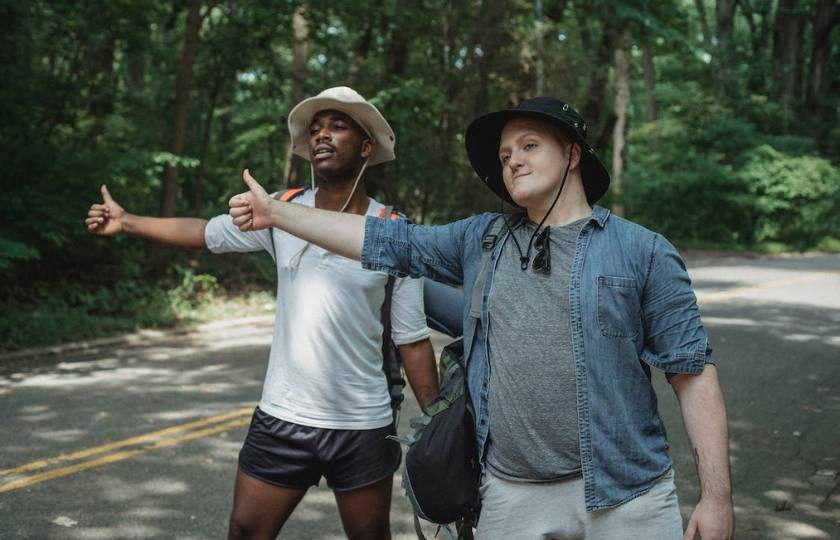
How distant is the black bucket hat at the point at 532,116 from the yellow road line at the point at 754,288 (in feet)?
39.0

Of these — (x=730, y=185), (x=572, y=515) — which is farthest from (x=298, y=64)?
(x=730, y=185)

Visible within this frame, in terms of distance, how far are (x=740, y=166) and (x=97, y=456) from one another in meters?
28.0

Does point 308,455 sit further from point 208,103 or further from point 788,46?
point 788,46

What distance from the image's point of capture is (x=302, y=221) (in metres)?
2.61

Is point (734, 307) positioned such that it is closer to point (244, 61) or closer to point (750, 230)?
point (244, 61)

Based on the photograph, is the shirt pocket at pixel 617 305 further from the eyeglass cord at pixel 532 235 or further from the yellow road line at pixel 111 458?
the yellow road line at pixel 111 458

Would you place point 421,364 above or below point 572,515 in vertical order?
above

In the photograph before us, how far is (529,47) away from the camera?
58.5ft

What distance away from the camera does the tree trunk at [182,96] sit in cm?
1422

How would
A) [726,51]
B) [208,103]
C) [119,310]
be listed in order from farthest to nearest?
[726,51], [208,103], [119,310]

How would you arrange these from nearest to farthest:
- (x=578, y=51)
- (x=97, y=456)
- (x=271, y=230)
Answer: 1. (x=271, y=230)
2. (x=97, y=456)
3. (x=578, y=51)

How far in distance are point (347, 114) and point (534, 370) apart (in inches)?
55.7

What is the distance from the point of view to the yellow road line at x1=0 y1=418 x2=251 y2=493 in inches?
226

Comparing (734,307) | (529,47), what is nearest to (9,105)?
(529,47)
